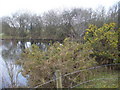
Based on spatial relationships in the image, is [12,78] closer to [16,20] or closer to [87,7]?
[16,20]

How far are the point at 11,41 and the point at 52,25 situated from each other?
394cm

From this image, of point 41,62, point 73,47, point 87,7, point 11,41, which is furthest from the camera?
point 87,7

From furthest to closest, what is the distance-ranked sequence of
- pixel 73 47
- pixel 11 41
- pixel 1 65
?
1. pixel 11 41
2. pixel 1 65
3. pixel 73 47

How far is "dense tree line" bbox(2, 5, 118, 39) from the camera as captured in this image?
9.53 metres

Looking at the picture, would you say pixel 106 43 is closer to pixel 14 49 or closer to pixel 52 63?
pixel 52 63

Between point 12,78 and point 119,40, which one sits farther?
point 119,40

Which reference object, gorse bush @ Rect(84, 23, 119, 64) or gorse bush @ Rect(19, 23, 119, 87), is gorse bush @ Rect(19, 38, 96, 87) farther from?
gorse bush @ Rect(84, 23, 119, 64)

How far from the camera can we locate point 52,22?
10680 millimetres

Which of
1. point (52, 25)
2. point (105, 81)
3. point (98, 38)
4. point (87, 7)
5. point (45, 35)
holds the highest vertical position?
point (87, 7)

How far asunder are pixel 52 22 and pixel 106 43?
6771mm

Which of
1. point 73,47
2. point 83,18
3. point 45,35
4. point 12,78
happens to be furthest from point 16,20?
point 73,47

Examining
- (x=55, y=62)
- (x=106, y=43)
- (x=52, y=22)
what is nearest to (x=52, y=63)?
(x=55, y=62)

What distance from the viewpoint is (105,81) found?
12.3 ft

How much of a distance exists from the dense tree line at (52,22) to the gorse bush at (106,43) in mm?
3945
